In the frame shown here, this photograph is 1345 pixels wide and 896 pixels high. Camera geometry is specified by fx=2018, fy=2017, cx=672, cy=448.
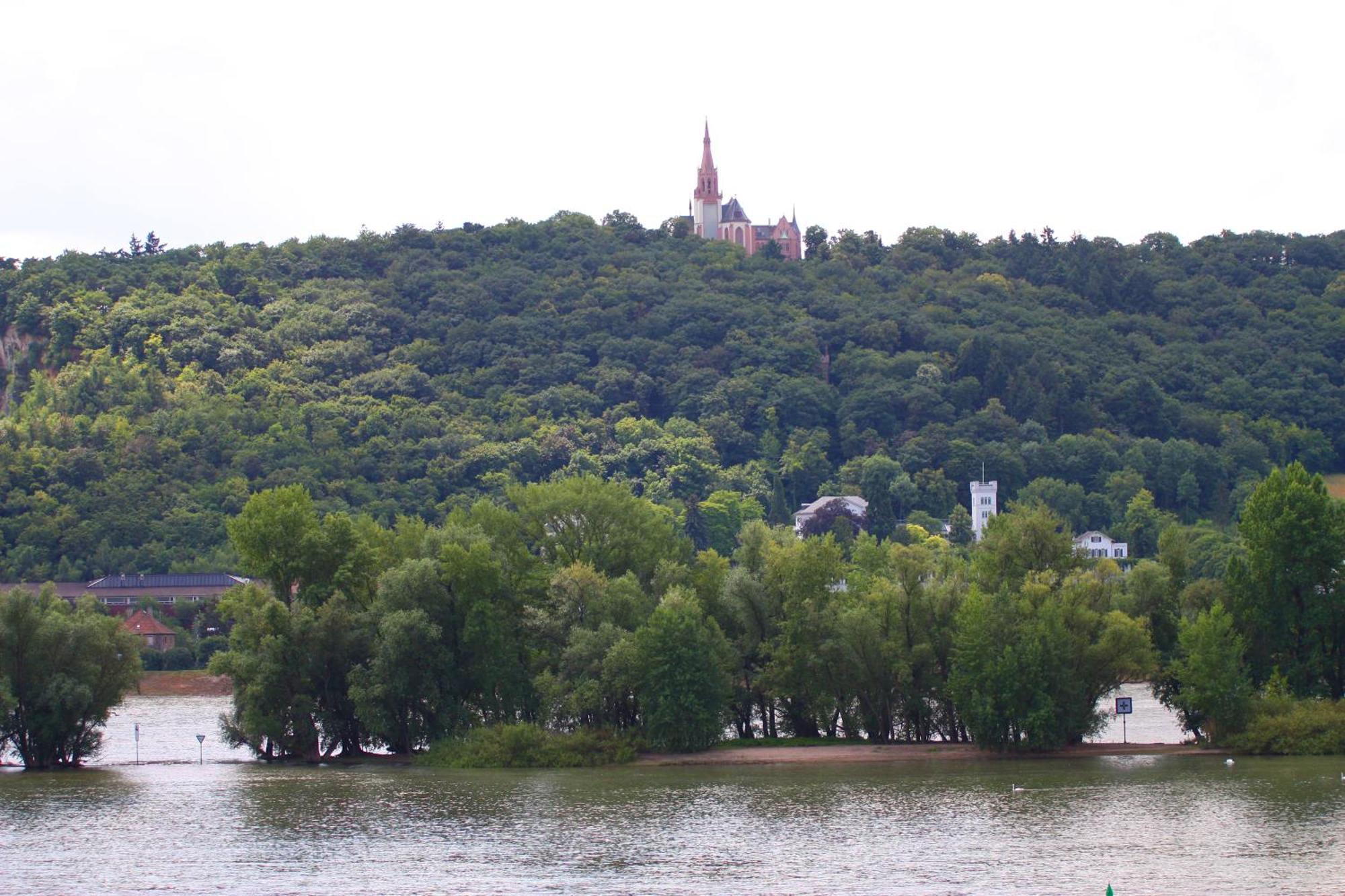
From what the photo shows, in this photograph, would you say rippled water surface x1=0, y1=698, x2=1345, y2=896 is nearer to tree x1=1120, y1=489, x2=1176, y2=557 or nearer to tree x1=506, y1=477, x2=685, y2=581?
tree x1=506, y1=477, x2=685, y2=581

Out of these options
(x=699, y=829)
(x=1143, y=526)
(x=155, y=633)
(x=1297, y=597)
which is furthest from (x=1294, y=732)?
(x=1143, y=526)

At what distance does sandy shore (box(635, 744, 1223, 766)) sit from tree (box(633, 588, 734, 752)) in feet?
3.04

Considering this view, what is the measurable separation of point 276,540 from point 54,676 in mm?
10158

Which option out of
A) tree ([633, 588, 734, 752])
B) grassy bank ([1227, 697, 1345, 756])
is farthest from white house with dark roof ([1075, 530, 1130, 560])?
tree ([633, 588, 734, 752])

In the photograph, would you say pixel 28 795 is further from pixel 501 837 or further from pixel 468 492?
pixel 468 492

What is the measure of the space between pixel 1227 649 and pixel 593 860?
2987 cm

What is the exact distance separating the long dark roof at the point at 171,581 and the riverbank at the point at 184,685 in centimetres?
2217

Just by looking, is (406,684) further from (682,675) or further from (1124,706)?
(1124,706)

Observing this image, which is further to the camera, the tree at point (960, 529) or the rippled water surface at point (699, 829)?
the tree at point (960, 529)

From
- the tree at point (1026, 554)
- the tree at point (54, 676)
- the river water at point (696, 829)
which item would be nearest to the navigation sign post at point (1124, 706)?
the river water at point (696, 829)

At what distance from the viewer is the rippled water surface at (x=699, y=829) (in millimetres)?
54000

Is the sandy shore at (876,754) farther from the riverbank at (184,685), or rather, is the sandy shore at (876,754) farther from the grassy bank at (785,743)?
the riverbank at (184,685)

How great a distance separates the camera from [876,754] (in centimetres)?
7812

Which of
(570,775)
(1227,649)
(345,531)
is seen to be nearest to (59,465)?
(345,531)
